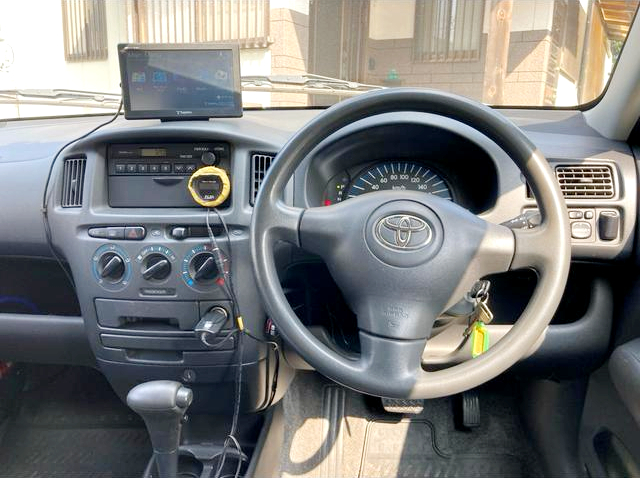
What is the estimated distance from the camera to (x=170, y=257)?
1435mm

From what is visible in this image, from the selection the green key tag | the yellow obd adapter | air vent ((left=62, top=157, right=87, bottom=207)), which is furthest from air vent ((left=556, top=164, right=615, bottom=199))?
air vent ((left=62, top=157, right=87, bottom=207))

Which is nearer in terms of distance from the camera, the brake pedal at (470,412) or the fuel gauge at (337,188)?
the fuel gauge at (337,188)

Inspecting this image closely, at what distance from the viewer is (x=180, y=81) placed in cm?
145

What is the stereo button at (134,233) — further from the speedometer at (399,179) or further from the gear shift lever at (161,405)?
the speedometer at (399,179)

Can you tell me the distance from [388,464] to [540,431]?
0.50 metres

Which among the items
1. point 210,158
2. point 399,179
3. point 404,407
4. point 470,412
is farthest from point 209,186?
point 470,412

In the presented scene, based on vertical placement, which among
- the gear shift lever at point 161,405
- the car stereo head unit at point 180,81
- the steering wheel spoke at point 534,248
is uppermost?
the car stereo head unit at point 180,81

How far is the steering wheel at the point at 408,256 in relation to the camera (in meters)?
1.06

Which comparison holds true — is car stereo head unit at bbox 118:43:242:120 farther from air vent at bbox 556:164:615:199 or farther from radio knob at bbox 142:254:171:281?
air vent at bbox 556:164:615:199

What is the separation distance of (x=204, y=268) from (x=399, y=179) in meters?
0.52

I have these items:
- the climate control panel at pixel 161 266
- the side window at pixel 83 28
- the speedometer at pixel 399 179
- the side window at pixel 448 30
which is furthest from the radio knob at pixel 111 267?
the side window at pixel 448 30

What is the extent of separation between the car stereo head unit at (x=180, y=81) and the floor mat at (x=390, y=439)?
3.37 feet

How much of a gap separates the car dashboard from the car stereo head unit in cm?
4

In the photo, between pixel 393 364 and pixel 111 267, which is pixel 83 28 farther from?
pixel 393 364
